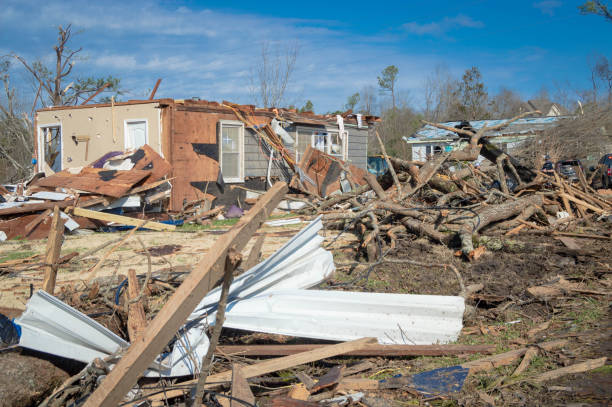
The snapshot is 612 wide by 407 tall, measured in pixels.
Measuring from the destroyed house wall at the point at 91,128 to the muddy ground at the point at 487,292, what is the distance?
413 centimetres

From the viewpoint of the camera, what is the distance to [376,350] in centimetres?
351

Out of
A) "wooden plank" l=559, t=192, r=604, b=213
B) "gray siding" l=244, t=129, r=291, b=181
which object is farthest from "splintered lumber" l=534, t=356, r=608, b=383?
"gray siding" l=244, t=129, r=291, b=181

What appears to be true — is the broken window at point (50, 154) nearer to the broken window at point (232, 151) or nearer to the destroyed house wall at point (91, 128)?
the destroyed house wall at point (91, 128)

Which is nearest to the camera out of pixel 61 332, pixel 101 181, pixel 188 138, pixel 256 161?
pixel 61 332

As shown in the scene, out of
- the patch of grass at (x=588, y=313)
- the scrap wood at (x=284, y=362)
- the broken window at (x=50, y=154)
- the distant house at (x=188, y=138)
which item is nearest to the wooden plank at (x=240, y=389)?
the scrap wood at (x=284, y=362)

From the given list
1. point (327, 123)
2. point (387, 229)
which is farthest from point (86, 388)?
point (327, 123)

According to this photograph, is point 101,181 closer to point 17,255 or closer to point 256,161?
point 17,255

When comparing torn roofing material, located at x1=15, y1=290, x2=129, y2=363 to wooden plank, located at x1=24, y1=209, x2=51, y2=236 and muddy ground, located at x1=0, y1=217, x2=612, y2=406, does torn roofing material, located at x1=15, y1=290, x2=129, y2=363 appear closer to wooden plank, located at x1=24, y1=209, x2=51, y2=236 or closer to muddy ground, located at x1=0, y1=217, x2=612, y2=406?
muddy ground, located at x1=0, y1=217, x2=612, y2=406

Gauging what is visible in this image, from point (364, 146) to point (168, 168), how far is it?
370 inches

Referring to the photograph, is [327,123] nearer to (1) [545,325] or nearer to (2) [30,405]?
(1) [545,325]

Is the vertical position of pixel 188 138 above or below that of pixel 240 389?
above

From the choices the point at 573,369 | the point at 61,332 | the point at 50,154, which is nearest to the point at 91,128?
the point at 50,154

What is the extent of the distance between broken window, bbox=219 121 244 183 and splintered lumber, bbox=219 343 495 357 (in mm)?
10308

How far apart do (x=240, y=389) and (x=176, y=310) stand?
98 cm
